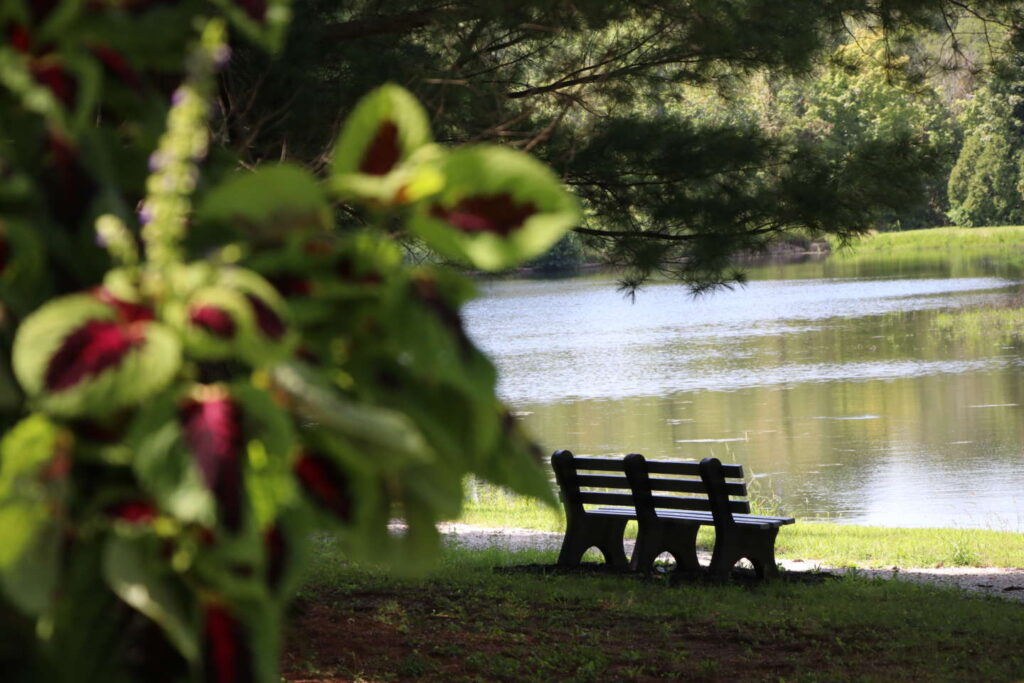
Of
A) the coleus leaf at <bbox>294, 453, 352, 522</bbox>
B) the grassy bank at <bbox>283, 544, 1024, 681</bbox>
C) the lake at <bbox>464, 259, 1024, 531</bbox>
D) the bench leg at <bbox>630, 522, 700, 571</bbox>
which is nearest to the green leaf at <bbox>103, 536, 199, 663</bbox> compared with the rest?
the coleus leaf at <bbox>294, 453, 352, 522</bbox>

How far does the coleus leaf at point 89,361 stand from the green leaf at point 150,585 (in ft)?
0.26

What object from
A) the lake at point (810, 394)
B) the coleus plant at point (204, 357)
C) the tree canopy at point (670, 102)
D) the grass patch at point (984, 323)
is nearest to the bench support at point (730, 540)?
the lake at point (810, 394)

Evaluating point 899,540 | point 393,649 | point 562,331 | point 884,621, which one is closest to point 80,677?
point 393,649

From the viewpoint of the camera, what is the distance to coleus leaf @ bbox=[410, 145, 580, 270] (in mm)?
724

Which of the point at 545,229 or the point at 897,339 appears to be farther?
the point at 897,339

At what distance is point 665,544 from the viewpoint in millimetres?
8734

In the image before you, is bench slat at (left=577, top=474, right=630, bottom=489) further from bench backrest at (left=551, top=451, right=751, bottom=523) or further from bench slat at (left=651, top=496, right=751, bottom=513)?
bench slat at (left=651, top=496, right=751, bottom=513)

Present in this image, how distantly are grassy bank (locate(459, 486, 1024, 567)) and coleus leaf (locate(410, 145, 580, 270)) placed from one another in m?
8.78

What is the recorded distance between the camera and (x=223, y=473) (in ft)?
2.13

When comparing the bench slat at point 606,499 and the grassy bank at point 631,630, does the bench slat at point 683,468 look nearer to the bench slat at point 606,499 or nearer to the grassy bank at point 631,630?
the bench slat at point 606,499

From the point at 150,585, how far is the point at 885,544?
11175 mm

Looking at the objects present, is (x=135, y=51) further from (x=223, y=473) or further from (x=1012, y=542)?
(x=1012, y=542)

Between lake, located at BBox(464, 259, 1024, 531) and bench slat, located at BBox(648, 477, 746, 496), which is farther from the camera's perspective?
lake, located at BBox(464, 259, 1024, 531)

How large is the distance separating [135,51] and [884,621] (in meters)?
7.19
